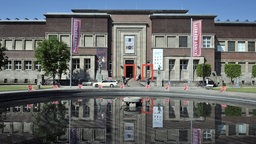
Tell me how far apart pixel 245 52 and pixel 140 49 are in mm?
22517

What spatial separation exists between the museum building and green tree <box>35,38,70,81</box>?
20.5 ft

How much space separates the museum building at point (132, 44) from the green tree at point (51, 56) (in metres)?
6.25

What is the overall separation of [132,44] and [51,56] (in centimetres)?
1812

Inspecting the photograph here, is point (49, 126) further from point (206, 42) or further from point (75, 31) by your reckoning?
point (206, 42)

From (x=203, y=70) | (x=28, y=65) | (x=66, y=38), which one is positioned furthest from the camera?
(x=28, y=65)

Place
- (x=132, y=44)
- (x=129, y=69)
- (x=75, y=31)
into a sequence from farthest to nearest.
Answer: (x=129, y=69)
(x=132, y=44)
(x=75, y=31)

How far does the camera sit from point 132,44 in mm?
62250

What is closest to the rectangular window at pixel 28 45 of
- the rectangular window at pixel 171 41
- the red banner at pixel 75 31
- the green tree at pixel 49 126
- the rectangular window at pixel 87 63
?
the rectangular window at pixel 87 63

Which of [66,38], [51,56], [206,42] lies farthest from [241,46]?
[51,56]

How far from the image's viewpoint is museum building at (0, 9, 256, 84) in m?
59.7

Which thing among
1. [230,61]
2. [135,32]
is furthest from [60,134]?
[230,61]

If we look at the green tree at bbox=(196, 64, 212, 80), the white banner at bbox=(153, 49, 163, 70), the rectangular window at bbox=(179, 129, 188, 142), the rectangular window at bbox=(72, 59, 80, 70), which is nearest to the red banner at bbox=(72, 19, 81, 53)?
the rectangular window at bbox=(72, 59, 80, 70)

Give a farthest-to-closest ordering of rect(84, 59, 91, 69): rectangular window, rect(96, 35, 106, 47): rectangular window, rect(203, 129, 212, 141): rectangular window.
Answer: rect(96, 35, 106, 47): rectangular window
rect(84, 59, 91, 69): rectangular window
rect(203, 129, 212, 141): rectangular window

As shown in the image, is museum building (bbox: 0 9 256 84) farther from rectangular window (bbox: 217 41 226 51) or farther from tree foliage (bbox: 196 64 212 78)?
tree foliage (bbox: 196 64 212 78)
